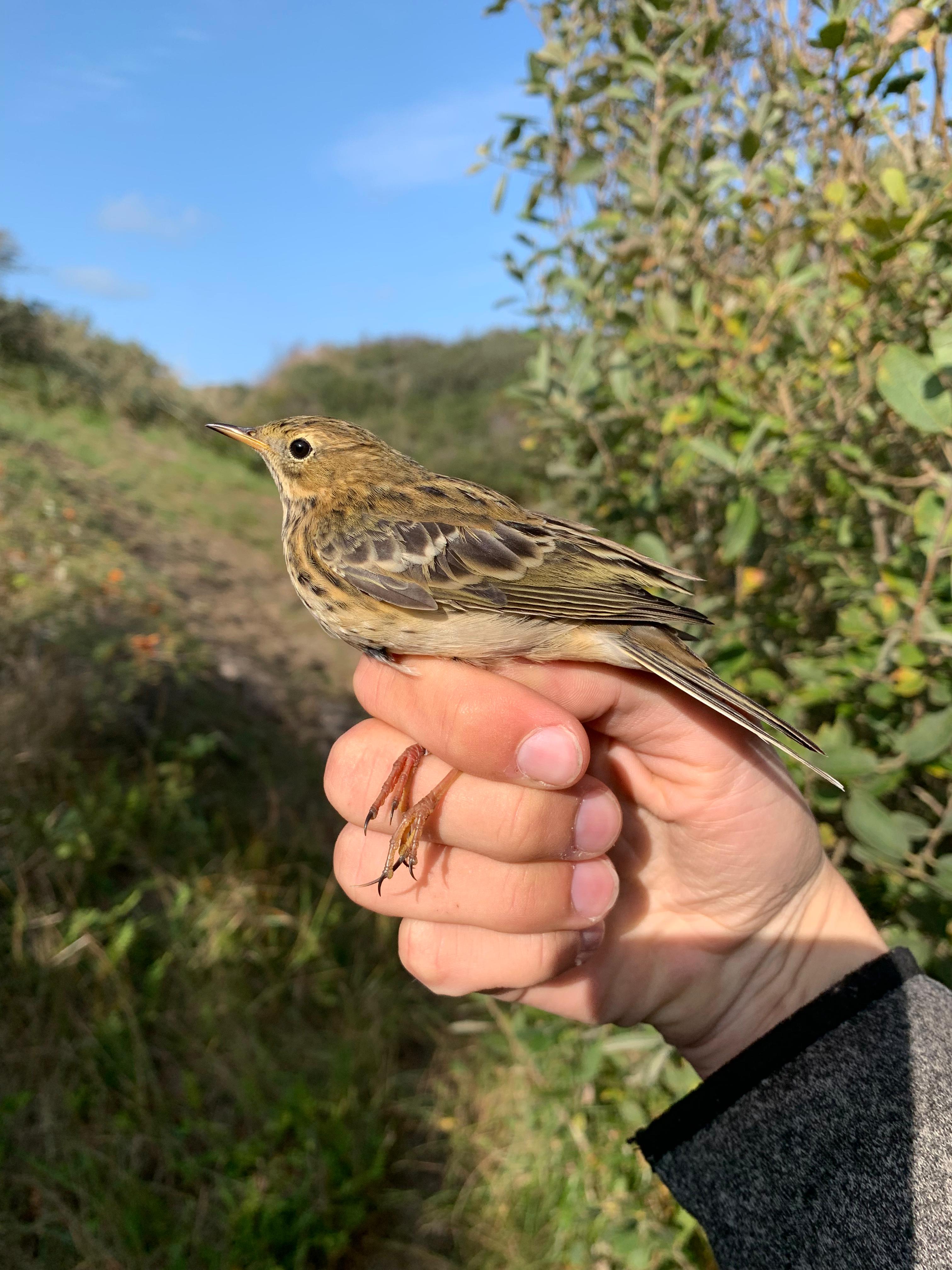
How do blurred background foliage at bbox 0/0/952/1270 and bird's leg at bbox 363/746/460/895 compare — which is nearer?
bird's leg at bbox 363/746/460/895

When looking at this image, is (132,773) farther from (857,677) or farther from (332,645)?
(857,677)

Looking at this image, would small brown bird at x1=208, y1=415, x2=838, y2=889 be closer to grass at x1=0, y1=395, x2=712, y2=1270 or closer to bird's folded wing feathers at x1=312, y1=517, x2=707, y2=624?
bird's folded wing feathers at x1=312, y1=517, x2=707, y2=624

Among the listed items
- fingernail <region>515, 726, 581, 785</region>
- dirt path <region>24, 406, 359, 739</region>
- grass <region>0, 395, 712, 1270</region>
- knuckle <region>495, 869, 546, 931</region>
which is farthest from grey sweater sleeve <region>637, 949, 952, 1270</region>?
dirt path <region>24, 406, 359, 739</region>

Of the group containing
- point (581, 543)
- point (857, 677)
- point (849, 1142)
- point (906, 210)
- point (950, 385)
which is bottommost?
point (849, 1142)

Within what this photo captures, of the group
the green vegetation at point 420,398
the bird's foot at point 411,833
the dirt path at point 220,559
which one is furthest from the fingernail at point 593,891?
the green vegetation at point 420,398

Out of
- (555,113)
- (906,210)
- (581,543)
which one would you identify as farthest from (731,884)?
(555,113)

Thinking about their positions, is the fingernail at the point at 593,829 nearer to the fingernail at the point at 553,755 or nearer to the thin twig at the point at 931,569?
the fingernail at the point at 553,755

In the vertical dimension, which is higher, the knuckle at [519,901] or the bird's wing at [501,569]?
the bird's wing at [501,569]
